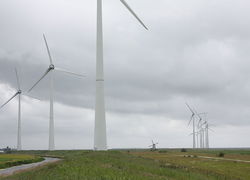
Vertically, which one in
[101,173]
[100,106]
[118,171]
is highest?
[100,106]

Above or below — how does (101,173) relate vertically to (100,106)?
below

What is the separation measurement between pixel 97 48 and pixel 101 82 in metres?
6.02

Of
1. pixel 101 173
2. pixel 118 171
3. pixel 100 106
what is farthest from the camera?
pixel 100 106

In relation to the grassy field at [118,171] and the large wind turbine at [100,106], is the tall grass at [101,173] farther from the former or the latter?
the large wind turbine at [100,106]

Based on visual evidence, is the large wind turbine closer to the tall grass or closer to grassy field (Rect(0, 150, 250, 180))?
grassy field (Rect(0, 150, 250, 180))

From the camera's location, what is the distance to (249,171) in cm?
5422

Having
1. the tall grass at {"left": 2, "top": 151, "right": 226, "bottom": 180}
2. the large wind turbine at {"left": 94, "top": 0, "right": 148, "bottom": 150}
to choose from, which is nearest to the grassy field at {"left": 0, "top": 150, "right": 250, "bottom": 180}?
the tall grass at {"left": 2, "top": 151, "right": 226, "bottom": 180}

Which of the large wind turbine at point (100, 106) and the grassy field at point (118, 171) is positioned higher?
the large wind turbine at point (100, 106)

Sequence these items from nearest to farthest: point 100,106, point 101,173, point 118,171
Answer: point 101,173
point 118,171
point 100,106

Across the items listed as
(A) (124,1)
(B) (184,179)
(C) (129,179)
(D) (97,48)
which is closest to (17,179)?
(C) (129,179)

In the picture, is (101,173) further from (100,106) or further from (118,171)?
(100,106)

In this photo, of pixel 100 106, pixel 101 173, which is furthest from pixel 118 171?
pixel 100 106

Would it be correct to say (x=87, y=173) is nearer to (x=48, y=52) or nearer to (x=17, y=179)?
(x=17, y=179)

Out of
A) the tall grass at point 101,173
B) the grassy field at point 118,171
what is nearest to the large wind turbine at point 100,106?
the grassy field at point 118,171
